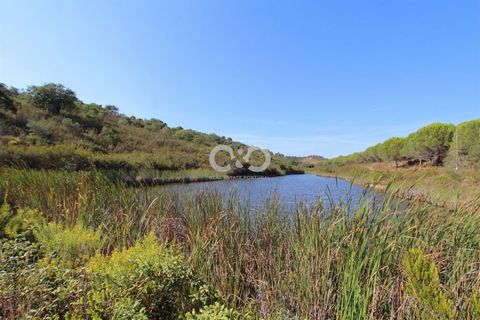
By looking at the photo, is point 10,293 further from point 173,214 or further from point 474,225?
point 474,225

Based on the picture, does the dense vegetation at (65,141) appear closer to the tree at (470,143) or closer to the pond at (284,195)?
the pond at (284,195)

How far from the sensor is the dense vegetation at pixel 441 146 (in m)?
23.7

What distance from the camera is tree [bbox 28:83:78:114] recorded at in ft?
105

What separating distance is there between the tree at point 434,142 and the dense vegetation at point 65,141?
2792 centimetres

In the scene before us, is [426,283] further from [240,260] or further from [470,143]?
[470,143]

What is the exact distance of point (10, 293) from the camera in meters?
1.52

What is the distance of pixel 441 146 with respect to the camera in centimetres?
3325

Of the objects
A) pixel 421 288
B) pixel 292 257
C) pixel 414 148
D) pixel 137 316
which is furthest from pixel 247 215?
pixel 414 148

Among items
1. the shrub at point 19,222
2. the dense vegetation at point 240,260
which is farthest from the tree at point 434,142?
the shrub at point 19,222

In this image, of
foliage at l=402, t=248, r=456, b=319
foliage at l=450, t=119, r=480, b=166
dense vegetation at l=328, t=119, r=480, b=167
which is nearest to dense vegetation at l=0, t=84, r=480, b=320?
→ foliage at l=402, t=248, r=456, b=319

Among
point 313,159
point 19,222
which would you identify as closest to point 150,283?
point 19,222

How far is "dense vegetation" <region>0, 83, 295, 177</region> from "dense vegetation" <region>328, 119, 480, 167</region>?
23.7 metres

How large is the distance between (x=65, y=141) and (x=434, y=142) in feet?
142

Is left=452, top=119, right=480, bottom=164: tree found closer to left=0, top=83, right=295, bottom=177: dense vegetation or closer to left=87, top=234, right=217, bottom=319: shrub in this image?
left=0, top=83, right=295, bottom=177: dense vegetation
